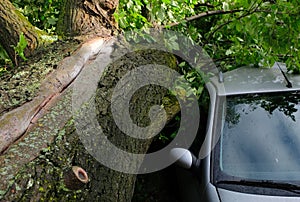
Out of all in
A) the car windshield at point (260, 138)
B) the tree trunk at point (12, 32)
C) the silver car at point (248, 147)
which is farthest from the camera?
the tree trunk at point (12, 32)

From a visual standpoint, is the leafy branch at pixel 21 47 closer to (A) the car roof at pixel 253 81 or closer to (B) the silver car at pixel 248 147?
(B) the silver car at pixel 248 147

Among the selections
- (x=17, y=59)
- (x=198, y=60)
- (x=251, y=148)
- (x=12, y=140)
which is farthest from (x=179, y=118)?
(x=12, y=140)

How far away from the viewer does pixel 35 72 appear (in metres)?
2.17

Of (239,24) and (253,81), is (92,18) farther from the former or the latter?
(253,81)

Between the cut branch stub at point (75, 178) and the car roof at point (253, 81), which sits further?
the car roof at point (253, 81)

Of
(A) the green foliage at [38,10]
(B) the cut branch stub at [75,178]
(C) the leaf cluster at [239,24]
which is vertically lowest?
(C) the leaf cluster at [239,24]

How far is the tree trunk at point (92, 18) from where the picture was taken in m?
2.79

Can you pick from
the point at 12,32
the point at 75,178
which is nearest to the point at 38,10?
the point at 12,32

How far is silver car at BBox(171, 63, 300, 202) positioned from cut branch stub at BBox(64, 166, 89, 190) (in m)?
0.97

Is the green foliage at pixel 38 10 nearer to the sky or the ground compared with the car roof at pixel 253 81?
nearer to the sky

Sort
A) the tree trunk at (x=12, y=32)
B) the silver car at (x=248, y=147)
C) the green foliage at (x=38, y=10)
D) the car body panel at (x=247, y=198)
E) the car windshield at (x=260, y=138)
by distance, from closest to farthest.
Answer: the car body panel at (x=247, y=198), the silver car at (x=248, y=147), the car windshield at (x=260, y=138), the tree trunk at (x=12, y=32), the green foliage at (x=38, y=10)

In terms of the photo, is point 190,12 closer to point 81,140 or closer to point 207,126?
point 207,126

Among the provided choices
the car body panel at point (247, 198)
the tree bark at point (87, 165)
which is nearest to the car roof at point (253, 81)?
the tree bark at point (87, 165)

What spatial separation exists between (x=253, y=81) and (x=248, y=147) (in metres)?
0.79
